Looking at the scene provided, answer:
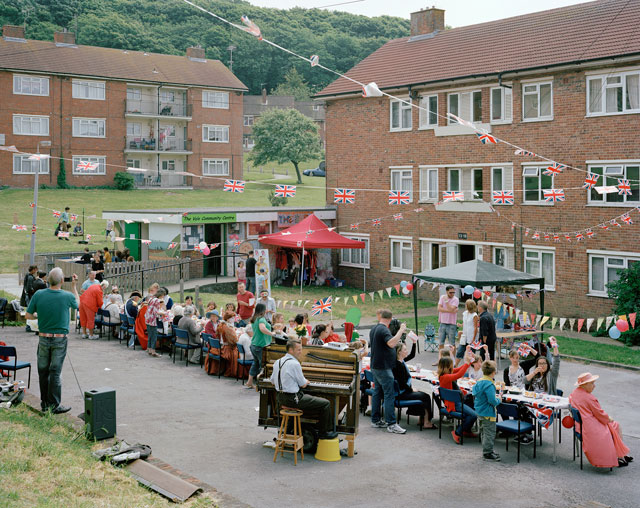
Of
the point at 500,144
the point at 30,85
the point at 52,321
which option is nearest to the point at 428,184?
the point at 500,144

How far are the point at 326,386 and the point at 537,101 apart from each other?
61.5ft

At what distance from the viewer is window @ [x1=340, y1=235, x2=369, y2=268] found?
3238 centimetres

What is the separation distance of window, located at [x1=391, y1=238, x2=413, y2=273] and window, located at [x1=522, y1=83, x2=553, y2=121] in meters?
7.49

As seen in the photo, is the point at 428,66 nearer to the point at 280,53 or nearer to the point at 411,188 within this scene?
the point at 411,188

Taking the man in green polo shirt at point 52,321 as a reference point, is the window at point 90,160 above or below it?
above

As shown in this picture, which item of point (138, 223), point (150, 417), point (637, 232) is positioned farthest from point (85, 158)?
point (150, 417)

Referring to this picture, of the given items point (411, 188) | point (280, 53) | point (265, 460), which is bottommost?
point (265, 460)

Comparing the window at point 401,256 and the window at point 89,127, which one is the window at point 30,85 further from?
the window at point 401,256

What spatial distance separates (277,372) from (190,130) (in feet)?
167

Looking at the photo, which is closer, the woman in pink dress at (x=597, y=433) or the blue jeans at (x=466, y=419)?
the woman in pink dress at (x=597, y=433)

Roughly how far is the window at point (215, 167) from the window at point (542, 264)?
1491 inches

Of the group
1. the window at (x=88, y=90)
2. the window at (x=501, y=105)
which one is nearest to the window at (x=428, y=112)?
the window at (x=501, y=105)

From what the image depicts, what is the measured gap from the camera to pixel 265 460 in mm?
9781

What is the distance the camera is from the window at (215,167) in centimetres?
5972
